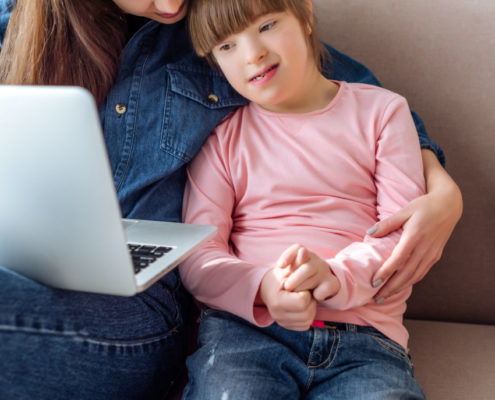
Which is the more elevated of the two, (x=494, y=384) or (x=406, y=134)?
(x=406, y=134)

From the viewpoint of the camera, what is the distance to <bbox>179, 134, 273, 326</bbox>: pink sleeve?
2.74 ft

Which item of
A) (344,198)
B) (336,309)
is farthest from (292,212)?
(336,309)

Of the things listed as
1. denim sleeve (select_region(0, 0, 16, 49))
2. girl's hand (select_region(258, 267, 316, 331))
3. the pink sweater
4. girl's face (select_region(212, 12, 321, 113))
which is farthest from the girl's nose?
denim sleeve (select_region(0, 0, 16, 49))

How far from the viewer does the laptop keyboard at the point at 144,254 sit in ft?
2.28

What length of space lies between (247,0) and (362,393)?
24.4 inches

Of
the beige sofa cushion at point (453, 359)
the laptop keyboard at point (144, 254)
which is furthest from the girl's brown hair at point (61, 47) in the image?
the beige sofa cushion at point (453, 359)

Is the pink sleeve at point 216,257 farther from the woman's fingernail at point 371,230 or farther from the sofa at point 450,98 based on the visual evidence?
the sofa at point 450,98

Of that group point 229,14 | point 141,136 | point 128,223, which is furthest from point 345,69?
point 128,223

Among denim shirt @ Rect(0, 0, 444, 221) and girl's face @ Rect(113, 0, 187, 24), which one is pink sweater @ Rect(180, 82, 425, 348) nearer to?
denim shirt @ Rect(0, 0, 444, 221)

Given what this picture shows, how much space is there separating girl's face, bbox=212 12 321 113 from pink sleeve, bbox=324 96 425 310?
18 cm

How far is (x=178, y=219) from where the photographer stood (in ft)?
3.33

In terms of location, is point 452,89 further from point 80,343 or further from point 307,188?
point 80,343

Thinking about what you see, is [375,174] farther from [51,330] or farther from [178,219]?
[51,330]

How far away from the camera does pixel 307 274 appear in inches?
29.8
